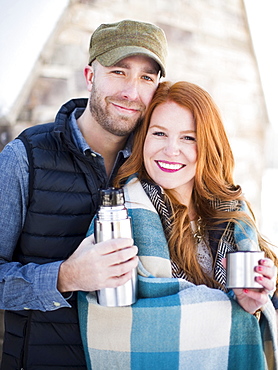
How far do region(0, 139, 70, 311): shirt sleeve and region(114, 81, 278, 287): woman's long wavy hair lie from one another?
1.14 ft

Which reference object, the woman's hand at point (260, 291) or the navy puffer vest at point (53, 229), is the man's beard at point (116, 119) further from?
the woman's hand at point (260, 291)

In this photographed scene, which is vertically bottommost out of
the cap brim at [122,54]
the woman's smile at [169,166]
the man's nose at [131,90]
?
the woman's smile at [169,166]

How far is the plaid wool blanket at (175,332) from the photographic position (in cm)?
123

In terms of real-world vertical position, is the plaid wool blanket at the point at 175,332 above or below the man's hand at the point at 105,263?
below

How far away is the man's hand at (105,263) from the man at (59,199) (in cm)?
2

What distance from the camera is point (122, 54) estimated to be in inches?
59.5

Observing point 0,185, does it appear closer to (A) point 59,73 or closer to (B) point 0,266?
(B) point 0,266

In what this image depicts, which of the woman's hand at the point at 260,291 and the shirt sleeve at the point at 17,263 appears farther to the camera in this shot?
the shirt sleeve at the point at 17,263

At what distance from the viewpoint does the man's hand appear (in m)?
1.10

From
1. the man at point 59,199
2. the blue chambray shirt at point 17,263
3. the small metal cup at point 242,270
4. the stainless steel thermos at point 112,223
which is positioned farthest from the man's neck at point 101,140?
the small metal cup at point 242,270

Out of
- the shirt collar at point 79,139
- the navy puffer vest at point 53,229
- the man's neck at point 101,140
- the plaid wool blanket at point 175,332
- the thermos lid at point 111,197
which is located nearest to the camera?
the thermos lid at point 111,197

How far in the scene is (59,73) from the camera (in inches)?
89.9

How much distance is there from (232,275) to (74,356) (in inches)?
24.2

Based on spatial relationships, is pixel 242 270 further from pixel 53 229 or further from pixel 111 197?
pixel 53 229
